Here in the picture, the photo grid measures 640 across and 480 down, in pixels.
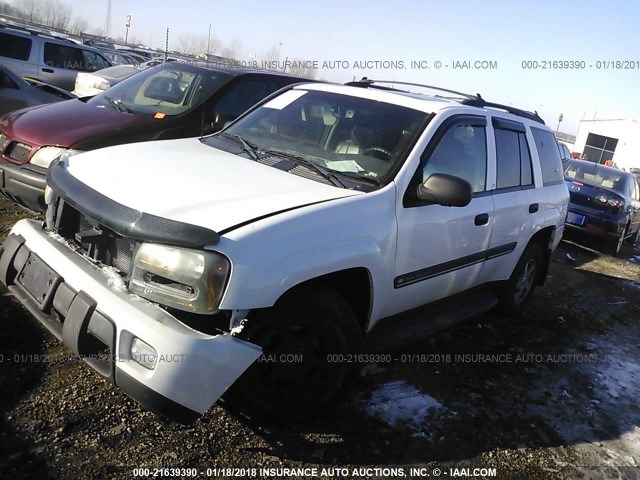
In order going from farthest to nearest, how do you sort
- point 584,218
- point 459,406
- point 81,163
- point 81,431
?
1. point 584,218
2. point 459,406
3. point 81,163
4. point 81,431

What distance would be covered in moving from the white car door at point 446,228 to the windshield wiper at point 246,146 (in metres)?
1.01

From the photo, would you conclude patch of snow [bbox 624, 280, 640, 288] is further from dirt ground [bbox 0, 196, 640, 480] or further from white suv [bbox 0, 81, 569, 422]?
white suv [bbox 0, 81, 569, 422]

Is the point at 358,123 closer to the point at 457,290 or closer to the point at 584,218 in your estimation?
the point at 457,290

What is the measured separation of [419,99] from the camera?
12.2 feet

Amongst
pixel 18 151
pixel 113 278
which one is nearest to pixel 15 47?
pixel 18 151

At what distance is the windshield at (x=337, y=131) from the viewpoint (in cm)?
328

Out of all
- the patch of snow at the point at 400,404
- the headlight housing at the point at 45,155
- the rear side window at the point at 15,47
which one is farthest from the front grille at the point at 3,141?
the rear side window at the point at 15,47

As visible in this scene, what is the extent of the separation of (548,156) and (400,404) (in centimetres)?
309

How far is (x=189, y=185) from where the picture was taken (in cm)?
273

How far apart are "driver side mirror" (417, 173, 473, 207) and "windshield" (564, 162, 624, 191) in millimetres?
7561

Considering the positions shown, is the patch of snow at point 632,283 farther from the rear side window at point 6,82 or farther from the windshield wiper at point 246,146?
the rear side window at point 6,82

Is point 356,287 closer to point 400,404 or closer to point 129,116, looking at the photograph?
point 400,404

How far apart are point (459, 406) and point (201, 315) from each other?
1.92 metres

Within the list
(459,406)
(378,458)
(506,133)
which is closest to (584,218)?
(506,133)
